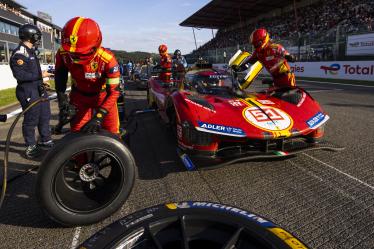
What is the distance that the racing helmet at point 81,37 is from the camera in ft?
9.71

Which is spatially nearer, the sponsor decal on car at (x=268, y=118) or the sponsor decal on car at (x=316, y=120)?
the sponsor decal on car at (x=268, y=118)

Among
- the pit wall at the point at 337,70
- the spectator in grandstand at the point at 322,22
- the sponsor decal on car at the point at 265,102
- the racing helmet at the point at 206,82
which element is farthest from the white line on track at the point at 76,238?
the spectator in grandstand at the point at 322,22

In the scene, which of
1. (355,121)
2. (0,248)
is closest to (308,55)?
(355,121)

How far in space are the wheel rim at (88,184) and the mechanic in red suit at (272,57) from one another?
3665 mm

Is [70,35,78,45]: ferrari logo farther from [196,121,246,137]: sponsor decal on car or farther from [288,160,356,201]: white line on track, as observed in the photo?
[288,160,356,201]: white line on track

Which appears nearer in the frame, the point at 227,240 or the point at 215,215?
the point at 227,240

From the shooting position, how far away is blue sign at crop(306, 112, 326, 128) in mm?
3905

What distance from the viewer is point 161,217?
158cm

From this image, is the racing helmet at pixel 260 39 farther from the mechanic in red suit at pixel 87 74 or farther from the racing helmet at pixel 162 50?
the racing helmet at pixel 162 50

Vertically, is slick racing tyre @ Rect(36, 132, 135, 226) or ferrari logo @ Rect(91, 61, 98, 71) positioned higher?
ferrari logo @ Rect(91, 61, 98, 71)

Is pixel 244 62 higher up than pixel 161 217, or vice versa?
pixel 244 62

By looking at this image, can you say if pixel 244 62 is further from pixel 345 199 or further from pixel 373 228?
pixel 373 228

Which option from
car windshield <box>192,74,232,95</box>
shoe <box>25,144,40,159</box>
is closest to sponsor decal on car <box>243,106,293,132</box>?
car windshield <box>192,74,232,95</box>

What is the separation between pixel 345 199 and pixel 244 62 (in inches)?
139
